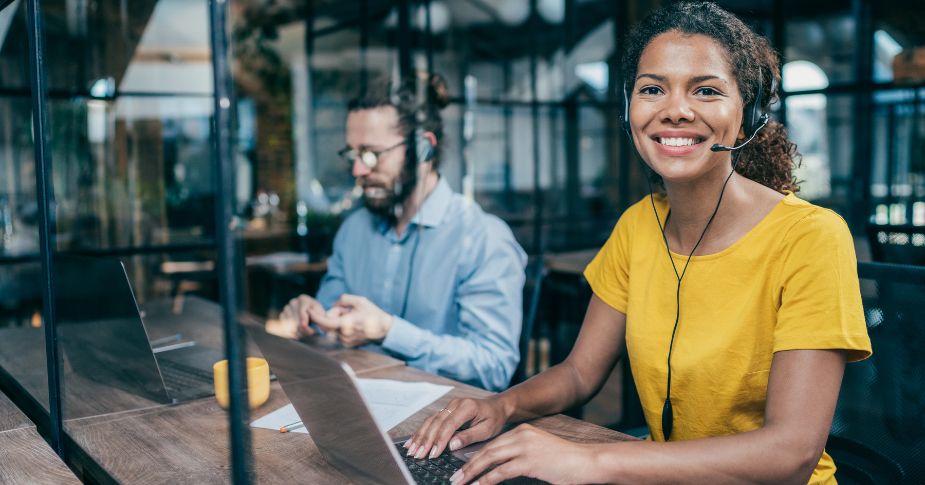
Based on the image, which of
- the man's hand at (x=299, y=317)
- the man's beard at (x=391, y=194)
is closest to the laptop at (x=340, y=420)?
the man's hand at (x=299, y=317)

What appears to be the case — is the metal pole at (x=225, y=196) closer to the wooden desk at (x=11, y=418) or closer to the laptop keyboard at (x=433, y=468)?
the laptop keyboard at (x=433, y=468)

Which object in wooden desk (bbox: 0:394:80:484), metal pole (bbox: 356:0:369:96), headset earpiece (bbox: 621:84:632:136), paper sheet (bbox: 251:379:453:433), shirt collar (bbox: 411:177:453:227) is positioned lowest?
wooden desk (bbox: 0:394:80:484)

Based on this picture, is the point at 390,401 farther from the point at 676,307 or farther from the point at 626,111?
the point at 626,111

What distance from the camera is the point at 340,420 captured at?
982mm

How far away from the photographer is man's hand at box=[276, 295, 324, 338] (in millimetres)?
1935

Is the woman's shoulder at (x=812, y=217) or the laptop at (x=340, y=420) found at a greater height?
the woman's shoulder at (x=812, y=217)

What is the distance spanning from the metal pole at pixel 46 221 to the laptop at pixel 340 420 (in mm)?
564

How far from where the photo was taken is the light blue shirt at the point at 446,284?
1.95m

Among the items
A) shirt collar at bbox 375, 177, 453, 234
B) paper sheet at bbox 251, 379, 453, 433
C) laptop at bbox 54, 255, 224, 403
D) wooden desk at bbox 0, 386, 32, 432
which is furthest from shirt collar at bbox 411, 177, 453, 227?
wooden desk at bbox 0, 386, 32, 432

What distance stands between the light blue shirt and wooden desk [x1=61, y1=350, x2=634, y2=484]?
39 cm

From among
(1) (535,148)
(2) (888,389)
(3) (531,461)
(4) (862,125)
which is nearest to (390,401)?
(3) (531,461)

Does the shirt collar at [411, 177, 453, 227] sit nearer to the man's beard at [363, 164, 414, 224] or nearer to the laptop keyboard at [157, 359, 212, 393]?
the man's beard at [363, 164, 414, 224]

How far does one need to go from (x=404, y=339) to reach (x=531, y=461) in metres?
0.89

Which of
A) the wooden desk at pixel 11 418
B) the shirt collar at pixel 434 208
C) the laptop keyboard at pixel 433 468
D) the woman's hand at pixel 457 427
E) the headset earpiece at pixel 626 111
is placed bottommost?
the wooden desk at pixel 11 418
